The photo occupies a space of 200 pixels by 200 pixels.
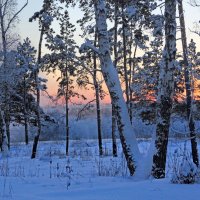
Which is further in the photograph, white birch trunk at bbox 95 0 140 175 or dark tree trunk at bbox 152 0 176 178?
white birch trunk at bbox 95 0 140 175

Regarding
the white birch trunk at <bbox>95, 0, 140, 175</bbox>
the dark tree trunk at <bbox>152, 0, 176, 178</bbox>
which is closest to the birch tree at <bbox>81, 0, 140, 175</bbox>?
the white birch trunk at <bbox>95, 0, 140, 175</bbox>

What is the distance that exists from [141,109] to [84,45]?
29.0 m

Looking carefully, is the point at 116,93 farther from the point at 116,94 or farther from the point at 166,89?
the point at 166,89

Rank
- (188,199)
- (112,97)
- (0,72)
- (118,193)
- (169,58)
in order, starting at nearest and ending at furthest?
1. (188,199)
2. (118,193)
3. (169,58)
4. (112,97)
5. (0,72)

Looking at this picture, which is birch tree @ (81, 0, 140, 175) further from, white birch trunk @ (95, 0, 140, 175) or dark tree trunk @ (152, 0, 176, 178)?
dark tree trunk @ (152, 0, 176, 178)

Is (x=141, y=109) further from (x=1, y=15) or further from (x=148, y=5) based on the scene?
(x=148, y=5)

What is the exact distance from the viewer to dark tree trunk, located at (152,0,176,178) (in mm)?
8258

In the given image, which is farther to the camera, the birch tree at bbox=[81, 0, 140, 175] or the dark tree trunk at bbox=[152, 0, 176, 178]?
the birch tree at bbox=[81, 0, 140, 175]

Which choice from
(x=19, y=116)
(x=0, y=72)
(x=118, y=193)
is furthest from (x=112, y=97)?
(x=19, y=116)

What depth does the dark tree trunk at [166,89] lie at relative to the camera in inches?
325

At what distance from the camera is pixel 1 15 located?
75.2 feet

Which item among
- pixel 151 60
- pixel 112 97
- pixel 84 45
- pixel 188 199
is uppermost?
pixel 151 60

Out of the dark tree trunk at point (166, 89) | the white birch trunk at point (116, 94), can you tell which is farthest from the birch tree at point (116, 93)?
the dark tree trunk at point (166, 89)

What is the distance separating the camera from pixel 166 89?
827cm
